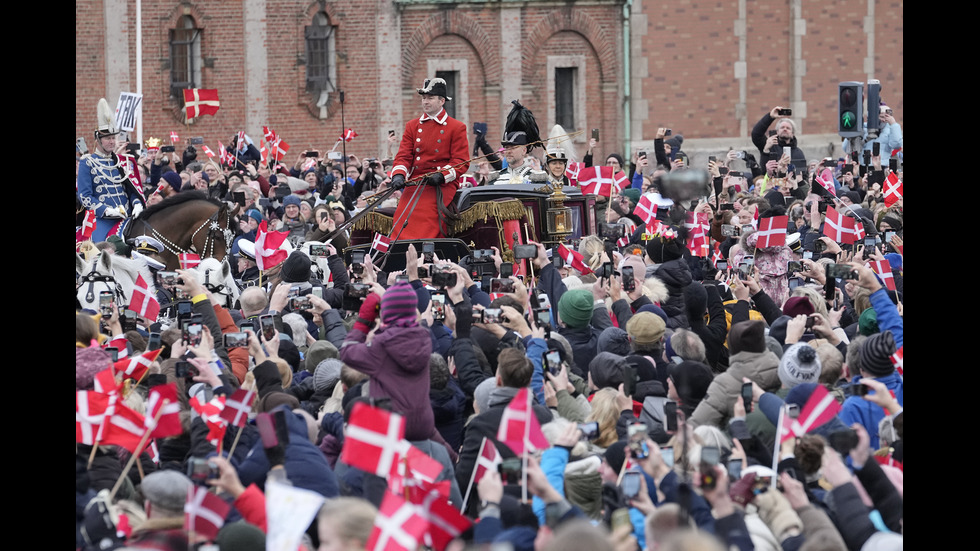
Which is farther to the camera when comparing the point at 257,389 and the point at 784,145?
the point at 784,145

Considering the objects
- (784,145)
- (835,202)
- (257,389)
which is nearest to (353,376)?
(257,389)

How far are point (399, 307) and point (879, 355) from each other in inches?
85.5

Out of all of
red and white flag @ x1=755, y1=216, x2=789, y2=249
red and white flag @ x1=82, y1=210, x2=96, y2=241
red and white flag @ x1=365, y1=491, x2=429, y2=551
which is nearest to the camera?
red and white flag @ x1=365, y1=491, x2=429, y2=551

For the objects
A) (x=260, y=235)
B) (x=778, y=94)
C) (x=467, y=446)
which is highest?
(x=778, y=94)

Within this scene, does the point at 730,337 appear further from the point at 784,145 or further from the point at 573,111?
the point at 573,111

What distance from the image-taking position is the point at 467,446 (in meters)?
6.58

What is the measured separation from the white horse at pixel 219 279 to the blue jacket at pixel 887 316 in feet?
16.3

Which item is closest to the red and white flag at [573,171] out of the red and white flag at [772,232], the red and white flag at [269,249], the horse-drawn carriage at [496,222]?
the horse-drawn carriage at [496,222]

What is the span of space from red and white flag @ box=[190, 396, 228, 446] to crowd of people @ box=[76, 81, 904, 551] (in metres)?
0.02

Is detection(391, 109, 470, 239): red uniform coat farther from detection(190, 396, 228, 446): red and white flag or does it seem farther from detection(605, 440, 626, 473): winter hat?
detection(605, 440, 626, 473): winter hat

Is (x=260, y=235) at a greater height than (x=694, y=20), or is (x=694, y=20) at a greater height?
(x=694, y=20)

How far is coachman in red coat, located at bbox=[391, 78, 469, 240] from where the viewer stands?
12.9 meters

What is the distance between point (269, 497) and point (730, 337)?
3023mm

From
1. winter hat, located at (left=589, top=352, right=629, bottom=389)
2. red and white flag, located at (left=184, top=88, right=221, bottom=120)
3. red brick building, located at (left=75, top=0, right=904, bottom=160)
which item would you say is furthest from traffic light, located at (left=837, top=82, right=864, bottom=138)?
red brick building, located at (left=75, top=0, right=904, bottom=160)
